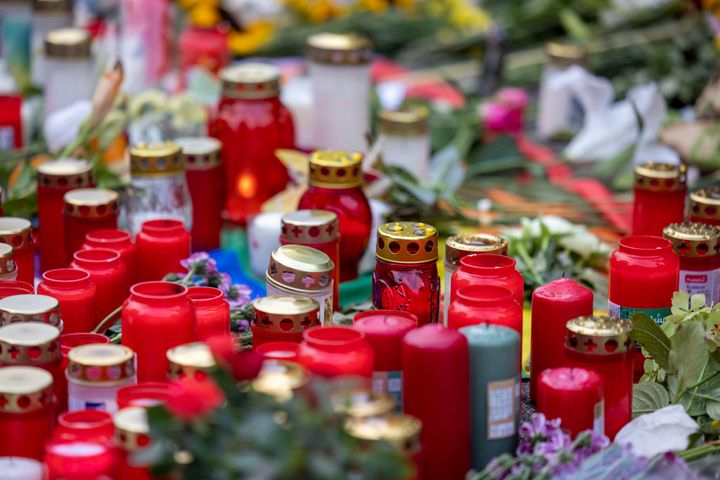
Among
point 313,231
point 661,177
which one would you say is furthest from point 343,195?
point 661,177

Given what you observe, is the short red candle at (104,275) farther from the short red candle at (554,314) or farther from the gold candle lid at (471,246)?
the short red candle at (554,314)

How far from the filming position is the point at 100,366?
3.88 ft

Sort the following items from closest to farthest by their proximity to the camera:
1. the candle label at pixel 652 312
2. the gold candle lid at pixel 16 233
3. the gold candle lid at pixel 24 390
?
the gold candle lid at pixel 24 390, the candle label at pixel 652 312, the gold candle lid at pixel 16 233

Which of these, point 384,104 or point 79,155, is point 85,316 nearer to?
point 79,155

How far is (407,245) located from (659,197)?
0.55 meters

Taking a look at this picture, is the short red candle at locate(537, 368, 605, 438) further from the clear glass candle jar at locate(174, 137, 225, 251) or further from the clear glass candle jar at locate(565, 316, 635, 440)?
the clear glass candle jar at locate(174, 137, 225, 251)

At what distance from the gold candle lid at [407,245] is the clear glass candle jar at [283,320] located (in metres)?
0.16

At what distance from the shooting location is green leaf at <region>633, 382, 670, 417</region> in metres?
1.37

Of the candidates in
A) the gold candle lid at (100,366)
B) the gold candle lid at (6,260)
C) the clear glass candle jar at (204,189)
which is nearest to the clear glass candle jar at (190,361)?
the gold candle lid at (100,366)

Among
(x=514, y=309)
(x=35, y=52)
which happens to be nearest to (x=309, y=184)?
(x=514, y=309)

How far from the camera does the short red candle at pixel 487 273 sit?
4.61 ft

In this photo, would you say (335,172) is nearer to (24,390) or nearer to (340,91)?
(340,91)

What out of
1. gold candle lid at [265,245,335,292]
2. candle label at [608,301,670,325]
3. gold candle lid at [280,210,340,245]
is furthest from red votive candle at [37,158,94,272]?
candle label at [608,301,670,325]

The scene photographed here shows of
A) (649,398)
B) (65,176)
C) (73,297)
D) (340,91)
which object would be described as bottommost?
(649,398)
